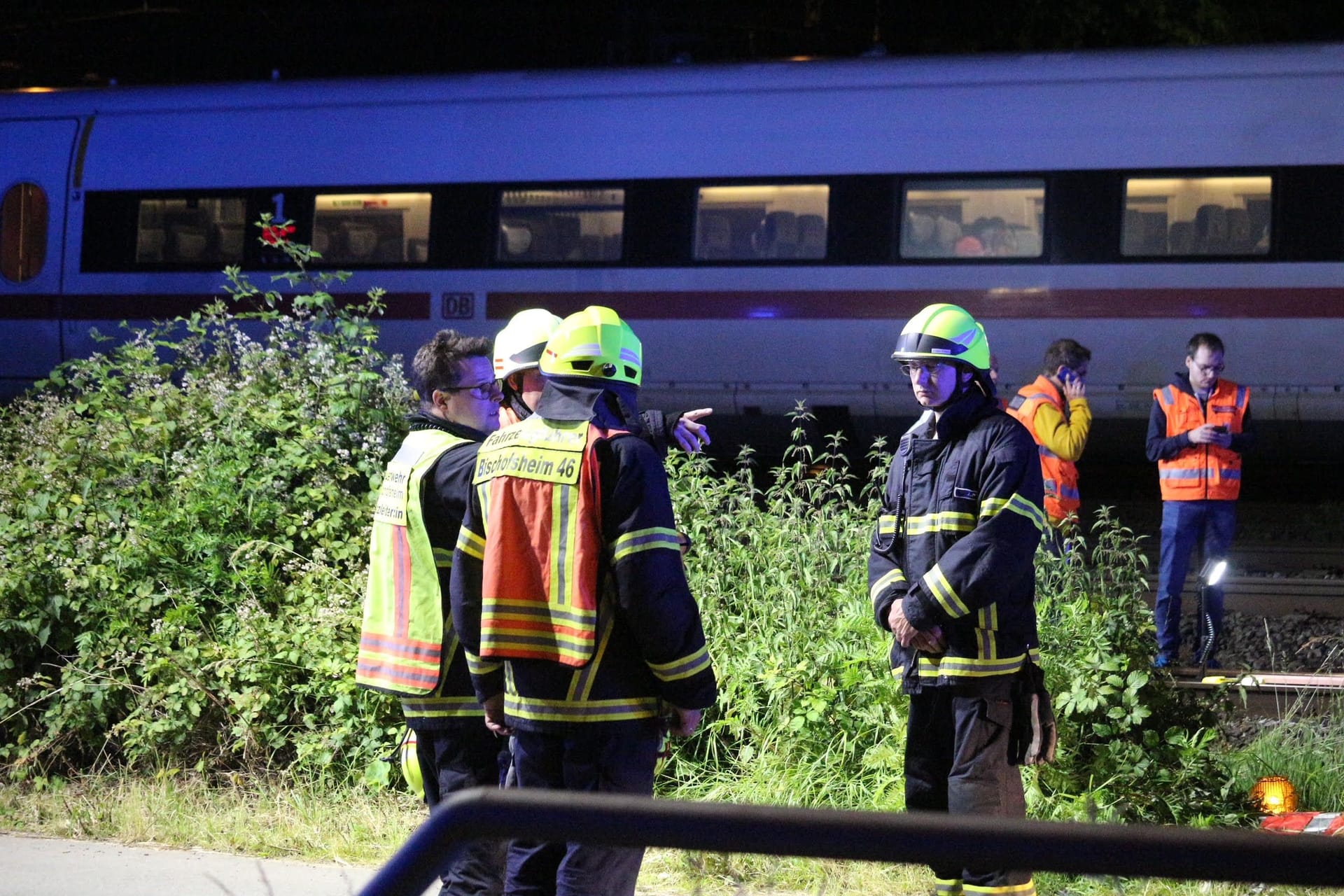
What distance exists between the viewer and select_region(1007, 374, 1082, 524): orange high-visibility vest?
7750 millimetres

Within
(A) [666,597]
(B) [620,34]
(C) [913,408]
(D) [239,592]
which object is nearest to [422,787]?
(A) [666,597]

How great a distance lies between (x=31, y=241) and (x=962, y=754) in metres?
12.6

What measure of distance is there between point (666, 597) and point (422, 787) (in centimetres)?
116

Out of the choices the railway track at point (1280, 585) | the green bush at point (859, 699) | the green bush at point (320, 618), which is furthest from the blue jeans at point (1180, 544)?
the green bush at point (859, 699)

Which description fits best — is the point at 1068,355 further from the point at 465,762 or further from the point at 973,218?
the point at 465,762

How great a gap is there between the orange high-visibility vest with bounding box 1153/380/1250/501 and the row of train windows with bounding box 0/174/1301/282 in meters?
3.30

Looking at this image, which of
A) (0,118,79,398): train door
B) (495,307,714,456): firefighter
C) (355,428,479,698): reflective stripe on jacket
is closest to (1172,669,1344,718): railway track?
(495,307,714,456): firefighter

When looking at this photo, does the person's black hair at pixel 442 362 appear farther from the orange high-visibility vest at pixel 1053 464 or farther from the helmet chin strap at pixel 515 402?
the orange high-visibility vest at pixel 1053 464

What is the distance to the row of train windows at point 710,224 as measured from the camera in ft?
36.6

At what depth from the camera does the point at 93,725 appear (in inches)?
239

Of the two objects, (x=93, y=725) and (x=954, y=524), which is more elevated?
(x=954, y=524)

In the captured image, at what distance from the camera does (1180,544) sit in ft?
26.0

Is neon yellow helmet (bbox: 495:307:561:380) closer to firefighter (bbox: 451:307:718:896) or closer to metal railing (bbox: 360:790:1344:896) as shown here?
firefighter (bbox: 451:307:718:896)

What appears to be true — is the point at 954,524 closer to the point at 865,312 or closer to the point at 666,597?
the point at 666,597
